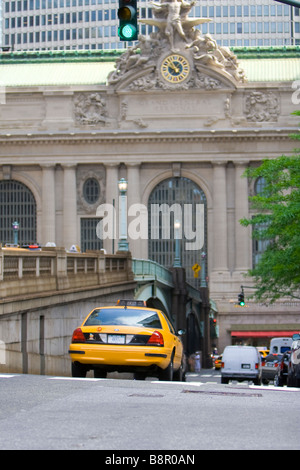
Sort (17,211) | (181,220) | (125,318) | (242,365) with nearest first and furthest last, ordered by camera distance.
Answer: (125,318)
(242,365)
(181,220)
(17,211)

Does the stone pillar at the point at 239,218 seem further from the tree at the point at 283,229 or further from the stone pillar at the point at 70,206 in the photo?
the tree at the point at 283,229

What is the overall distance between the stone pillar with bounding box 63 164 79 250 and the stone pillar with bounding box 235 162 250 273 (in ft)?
44.3

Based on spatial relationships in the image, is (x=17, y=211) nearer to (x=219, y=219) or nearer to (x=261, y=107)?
(x=219, y=219)

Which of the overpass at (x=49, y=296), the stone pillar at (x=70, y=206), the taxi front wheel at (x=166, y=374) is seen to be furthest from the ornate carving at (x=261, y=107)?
the taxi front wheel at (x=166, y=374)

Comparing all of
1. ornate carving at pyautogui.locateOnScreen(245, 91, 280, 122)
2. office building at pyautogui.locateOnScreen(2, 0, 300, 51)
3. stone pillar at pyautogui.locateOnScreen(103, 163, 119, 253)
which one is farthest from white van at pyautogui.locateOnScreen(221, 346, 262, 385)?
office building at pyautogui.locateOnScreen(2, 0, 300, 51)

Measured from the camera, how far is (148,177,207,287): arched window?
303ft

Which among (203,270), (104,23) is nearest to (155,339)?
(203,270)

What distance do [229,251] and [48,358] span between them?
210ft

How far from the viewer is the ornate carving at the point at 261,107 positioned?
297 ft

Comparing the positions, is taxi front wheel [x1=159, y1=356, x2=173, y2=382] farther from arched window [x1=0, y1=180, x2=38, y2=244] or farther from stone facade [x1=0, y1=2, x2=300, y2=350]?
arched window [x1=0, y1=180, x2=38, y2=244]

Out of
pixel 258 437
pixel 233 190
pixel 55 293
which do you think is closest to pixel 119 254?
pixel 55 293

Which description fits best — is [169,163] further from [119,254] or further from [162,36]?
[119,254]

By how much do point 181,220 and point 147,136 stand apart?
313 inches

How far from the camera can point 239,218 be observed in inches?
3585
